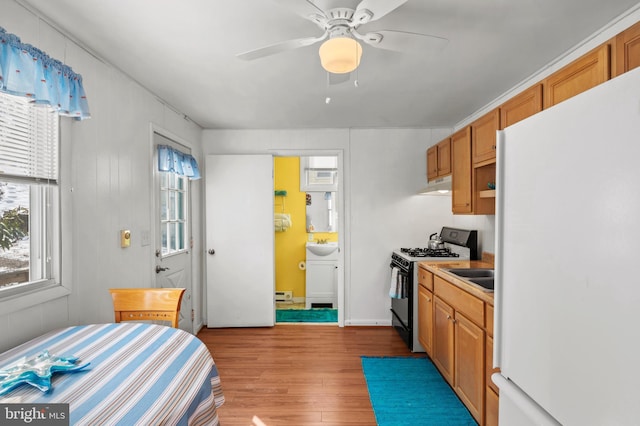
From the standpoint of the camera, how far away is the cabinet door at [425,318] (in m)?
2.64

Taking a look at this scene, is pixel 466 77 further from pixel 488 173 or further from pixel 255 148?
pixel 255 148

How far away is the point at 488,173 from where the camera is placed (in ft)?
8.09

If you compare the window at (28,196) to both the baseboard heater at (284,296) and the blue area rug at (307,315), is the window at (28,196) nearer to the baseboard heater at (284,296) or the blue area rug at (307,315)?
the blue area rug at (307,315)

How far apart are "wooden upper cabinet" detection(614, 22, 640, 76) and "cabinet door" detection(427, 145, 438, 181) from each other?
6.74 feet

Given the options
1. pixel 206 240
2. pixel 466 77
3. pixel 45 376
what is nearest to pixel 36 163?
pixel 45 376

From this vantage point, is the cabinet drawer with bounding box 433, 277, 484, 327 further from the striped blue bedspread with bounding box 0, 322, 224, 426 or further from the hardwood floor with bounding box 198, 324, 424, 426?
the striped blue bedspread with bounding box 0, 322, 224, 426

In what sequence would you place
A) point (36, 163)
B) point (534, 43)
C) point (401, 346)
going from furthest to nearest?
point (401, 346)
point (534, 43)
point (36, 163)

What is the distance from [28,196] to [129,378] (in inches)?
44.4

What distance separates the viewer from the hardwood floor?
2080 mm

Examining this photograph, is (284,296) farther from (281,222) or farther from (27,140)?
(27,140)

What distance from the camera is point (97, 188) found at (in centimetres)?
191

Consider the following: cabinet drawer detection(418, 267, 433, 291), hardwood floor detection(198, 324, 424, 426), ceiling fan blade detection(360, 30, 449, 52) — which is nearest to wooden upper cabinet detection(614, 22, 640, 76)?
ceiling fan blade detection(360, 30, 449, 52)

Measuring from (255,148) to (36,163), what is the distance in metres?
2.36

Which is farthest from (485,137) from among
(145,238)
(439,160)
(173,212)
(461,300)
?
(173,212)
